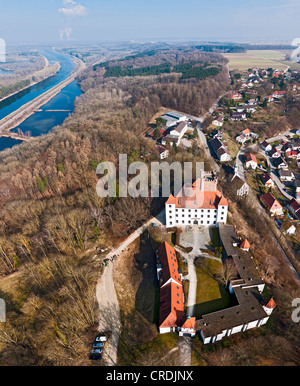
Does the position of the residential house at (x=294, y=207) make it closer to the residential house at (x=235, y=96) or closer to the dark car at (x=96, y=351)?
the dark car at (x=96, y=351)

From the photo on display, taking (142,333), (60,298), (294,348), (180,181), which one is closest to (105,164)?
(180,181)

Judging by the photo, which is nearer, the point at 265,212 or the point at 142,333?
the point at 142,333

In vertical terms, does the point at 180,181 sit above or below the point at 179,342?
above

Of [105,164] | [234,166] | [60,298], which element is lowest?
[60,298]

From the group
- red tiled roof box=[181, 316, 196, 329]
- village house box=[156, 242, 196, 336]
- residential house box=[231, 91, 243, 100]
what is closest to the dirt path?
village house box=[156, 242, 196, 336]

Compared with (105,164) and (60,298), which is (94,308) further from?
(105,164)

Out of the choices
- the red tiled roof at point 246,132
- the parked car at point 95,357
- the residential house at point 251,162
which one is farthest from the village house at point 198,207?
the red tiled roof at point 246,132

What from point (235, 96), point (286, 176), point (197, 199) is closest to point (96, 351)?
point (197, 199)

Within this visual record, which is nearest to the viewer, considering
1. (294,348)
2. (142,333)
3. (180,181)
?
(294,348)
